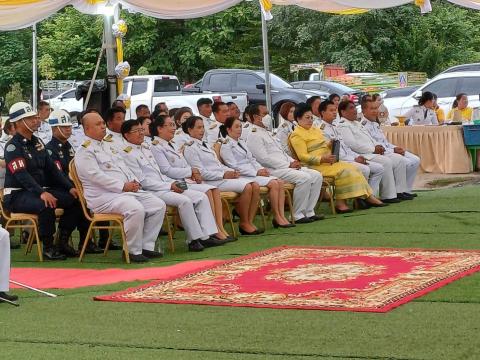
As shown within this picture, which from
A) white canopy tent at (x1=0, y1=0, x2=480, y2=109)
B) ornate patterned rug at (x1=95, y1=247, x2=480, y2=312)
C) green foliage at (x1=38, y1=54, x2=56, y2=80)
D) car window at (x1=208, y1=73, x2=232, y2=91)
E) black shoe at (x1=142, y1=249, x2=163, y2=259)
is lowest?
black shoe at (x1=142, y1=249, x2=163, y2=259)

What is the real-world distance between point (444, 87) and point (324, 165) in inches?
364

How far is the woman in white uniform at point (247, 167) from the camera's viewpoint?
1082cm

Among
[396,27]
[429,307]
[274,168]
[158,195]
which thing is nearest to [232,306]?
[429,307]

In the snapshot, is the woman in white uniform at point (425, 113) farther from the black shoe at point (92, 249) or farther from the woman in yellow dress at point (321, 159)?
the black shoe at point (92, 249)

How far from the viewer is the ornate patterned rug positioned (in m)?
6.64

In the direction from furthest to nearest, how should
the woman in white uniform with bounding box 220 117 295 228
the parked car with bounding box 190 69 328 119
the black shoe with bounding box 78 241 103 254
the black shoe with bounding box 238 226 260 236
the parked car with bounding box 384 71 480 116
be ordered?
1. the parked car with bounding box 190 69 328 119
2. the parked car with bounding box 384 71 480 116
3. the woman in white uniform with bounding box 220 117 295 228
4. the black shoe with bounding box 238 226 260 236
5. the black shoe with bounding box 78 241 103 254

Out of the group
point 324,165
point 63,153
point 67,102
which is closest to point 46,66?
point 67,102

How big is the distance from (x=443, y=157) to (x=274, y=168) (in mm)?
5136

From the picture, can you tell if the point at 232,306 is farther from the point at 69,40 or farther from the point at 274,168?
the point at 69,40

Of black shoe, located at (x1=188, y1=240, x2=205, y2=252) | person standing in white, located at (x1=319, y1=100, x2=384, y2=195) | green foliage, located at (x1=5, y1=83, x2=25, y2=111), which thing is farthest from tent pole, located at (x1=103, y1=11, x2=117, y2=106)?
green foliage, located at (x1=5, y1=83, x2=25, y2=111)

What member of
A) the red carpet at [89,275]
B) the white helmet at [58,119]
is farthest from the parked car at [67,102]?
the red carpet at [89,275]

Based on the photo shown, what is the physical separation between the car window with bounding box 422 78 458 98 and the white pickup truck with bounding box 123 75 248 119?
16.6 feet

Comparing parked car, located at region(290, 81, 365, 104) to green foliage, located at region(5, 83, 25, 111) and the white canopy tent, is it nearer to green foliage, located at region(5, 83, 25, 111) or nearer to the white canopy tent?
green foliage, located at region(5, 83, 25, 111)

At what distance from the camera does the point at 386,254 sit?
27.9 feet
